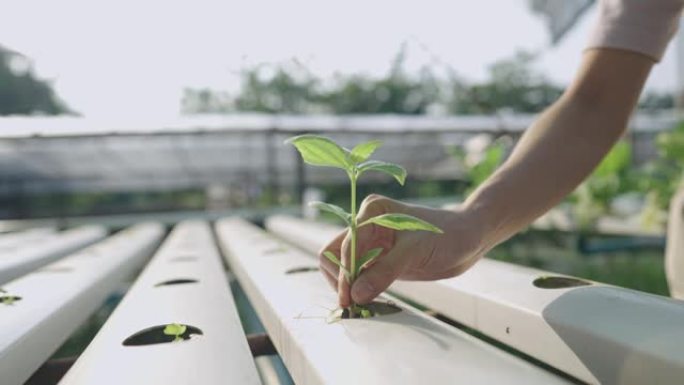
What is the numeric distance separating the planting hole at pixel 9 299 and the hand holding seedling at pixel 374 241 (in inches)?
22.4

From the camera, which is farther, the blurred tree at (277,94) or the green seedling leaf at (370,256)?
the blurred tree at (277,94)

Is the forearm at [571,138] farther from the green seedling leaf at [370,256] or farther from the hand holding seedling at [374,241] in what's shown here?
the green seedling leaf at [370,256]

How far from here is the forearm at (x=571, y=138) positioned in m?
0.90

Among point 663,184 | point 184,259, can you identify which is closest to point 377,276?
point 184,259

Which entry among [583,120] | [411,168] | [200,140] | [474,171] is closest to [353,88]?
[411,168]

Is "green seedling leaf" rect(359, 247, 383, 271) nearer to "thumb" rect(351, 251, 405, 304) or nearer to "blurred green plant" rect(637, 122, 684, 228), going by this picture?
"thumb" rect(351, 251, 405, 304)

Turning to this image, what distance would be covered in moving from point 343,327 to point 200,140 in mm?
11795

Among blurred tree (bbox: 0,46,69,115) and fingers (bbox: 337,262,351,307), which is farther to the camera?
blurred tree (bbox: 0,46,69,115)

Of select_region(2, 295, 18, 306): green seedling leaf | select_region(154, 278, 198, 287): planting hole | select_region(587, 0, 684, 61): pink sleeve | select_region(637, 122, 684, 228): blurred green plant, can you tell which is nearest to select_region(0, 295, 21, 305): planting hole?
select_region(2, 295, 18, 306): green seedling leaf

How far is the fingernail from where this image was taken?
2.34 feet

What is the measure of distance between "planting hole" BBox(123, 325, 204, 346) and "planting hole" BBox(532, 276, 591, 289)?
1.91 feet

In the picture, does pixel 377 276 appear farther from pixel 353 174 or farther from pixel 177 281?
pixel 177 281

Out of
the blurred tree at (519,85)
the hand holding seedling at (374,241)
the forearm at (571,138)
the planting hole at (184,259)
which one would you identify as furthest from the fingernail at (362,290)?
the blurred tree at (519,85)

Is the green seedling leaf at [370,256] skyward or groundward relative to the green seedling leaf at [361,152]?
groundward
